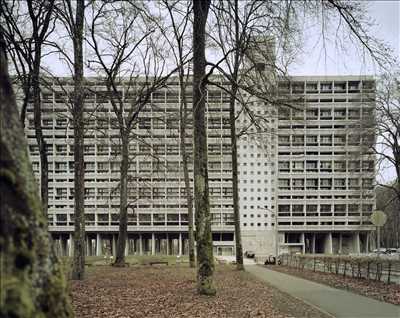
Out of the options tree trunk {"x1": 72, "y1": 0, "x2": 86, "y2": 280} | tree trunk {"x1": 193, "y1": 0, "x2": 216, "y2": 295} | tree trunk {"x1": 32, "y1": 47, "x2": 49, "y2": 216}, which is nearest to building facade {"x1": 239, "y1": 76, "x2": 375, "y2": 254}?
tree trunk {"x1": 32, "y1": 47, "x2": 49, "y2": 216}

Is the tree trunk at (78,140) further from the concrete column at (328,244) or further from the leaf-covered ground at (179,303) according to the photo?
the concrete column at (328,244)

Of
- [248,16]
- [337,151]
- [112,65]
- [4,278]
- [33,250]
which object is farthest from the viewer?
[337,151]

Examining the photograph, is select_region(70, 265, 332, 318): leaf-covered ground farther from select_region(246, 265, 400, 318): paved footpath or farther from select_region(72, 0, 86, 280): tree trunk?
select_region(72, 0, 86, 280): tree trunk

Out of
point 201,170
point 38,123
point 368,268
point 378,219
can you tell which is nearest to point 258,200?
point 368,268

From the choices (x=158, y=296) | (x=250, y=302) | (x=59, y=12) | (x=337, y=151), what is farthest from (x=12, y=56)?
(x=337, y=151)

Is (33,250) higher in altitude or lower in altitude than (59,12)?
lower

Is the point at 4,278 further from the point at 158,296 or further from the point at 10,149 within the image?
the point at 158,296

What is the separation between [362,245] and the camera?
9569 cm

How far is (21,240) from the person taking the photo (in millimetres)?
2572

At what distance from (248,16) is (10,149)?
461 inches

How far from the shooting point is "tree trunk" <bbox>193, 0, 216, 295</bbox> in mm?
11812

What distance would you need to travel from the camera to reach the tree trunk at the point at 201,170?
11.8 metres

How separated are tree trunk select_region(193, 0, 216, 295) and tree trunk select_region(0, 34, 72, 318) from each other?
906 centimetres

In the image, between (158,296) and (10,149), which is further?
(158,296)
